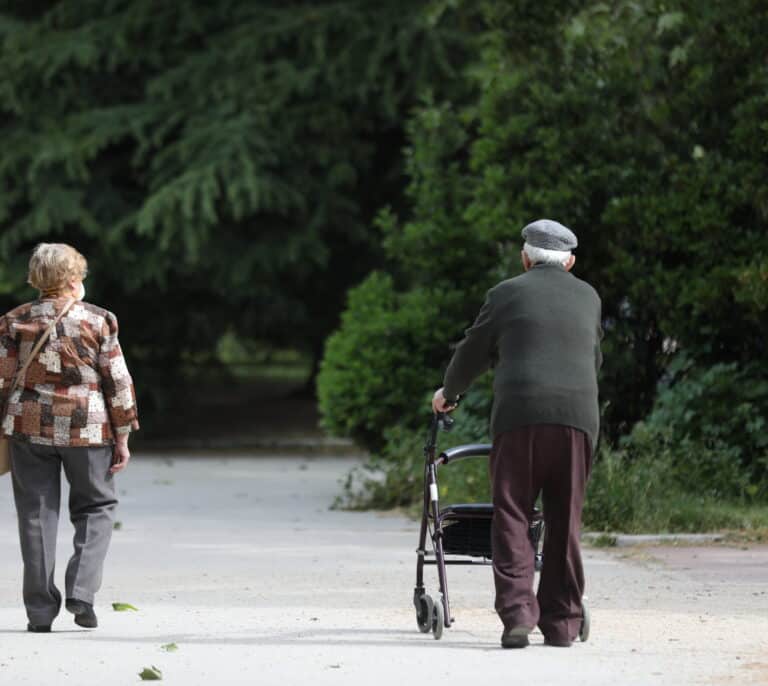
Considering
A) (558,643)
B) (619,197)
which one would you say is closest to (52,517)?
(558,643)

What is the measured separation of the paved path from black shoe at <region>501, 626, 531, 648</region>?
5cm

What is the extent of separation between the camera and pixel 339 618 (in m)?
8.12

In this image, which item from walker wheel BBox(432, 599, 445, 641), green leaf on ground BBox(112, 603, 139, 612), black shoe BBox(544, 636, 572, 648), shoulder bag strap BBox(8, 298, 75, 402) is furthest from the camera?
green leaf on ground BBox(112, 603, 139, 612)

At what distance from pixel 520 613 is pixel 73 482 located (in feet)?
6.56

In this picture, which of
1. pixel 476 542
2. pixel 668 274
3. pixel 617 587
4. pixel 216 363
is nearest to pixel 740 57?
pixel 668 274

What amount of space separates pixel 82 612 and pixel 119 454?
679 millimetres

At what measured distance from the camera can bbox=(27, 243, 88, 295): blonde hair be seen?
300 inches

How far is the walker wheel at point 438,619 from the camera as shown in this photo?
24.0ft

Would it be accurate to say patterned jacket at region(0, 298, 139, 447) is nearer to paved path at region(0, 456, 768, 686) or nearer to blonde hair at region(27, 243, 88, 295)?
blonde hair at region(27, 243, 88, 295)

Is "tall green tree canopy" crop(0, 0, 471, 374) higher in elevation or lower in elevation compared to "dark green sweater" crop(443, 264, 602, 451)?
higher

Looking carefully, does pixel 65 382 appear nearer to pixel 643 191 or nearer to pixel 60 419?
pixel 60 419

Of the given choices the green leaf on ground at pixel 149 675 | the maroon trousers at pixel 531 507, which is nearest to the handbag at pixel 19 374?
the green leaf on ground at pixel 149 675

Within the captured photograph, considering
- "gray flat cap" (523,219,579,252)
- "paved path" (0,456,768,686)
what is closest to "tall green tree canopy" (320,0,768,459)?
"paved path" (0,456,768,686)

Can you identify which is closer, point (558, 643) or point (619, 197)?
point (558, 643)
